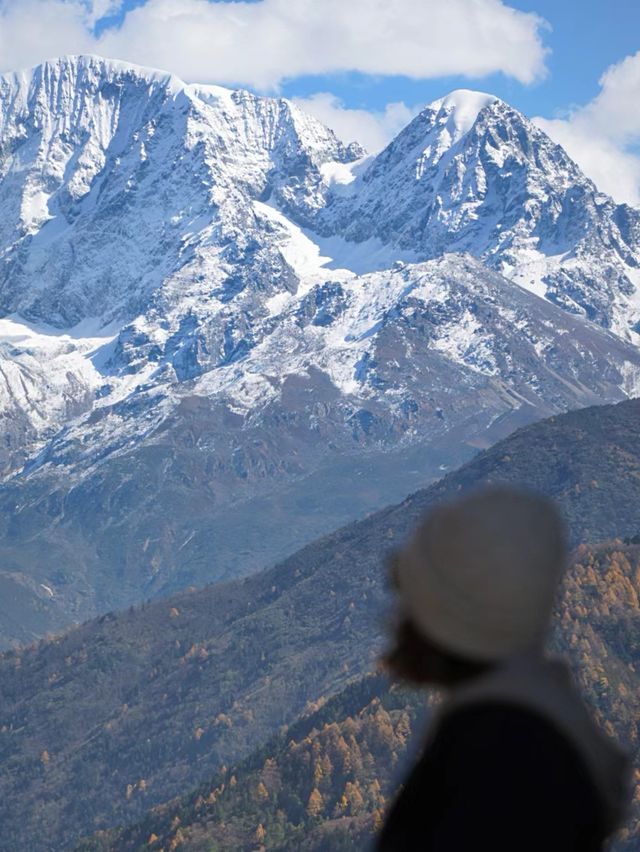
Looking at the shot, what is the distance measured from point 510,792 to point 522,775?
0.30 feet

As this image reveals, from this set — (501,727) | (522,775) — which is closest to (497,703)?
(501,727)

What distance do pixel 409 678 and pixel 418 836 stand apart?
85 centimetres

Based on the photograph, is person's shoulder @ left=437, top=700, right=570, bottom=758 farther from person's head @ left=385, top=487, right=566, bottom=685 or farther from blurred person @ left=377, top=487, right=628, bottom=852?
person's head @ left=385, top=487, right=566, bottom=685

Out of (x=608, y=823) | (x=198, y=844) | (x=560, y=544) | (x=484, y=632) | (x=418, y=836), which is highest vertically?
(x=560, y=544)

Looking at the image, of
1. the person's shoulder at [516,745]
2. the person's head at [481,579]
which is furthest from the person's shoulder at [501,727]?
the person's head at [481,579]

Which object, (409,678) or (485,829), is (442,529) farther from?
(485,829)

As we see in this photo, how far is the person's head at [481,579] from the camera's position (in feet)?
23.2

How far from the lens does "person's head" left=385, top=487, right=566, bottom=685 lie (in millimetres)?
7082

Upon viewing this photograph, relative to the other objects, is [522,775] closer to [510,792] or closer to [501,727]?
[510,792]

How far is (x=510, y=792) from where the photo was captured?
22.4ft

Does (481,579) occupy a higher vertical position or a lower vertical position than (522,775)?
higher

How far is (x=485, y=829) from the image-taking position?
682 centimetres

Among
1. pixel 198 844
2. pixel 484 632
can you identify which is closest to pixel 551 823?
pixel 484 632

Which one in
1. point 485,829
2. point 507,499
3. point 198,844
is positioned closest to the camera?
point 485,829
